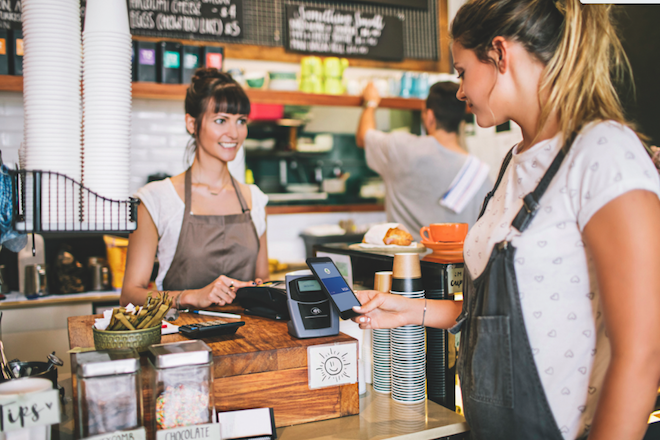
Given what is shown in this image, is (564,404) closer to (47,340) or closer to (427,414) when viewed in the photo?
(427,414)

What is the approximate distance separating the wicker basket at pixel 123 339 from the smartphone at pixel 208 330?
0.15 metres

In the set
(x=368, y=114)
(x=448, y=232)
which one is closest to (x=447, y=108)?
(x=368, y=114)

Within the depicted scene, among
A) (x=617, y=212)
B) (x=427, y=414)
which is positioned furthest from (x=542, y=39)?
(x=427, y=414)

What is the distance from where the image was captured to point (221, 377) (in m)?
1.05

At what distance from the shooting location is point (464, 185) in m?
2.63

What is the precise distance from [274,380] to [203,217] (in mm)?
1103

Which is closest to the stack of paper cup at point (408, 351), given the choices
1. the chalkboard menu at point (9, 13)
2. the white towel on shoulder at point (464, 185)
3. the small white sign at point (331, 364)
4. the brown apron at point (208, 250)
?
the small white sign at point (331, 364)

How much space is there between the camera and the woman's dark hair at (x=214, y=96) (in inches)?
82.2

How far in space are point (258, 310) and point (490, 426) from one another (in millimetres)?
708

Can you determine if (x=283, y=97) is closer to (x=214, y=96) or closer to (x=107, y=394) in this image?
(x=214, y=96)

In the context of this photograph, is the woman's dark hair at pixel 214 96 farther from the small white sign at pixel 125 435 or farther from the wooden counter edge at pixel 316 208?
the wooden counter edge at pixel 316 208

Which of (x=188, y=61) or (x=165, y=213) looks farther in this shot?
(x=188, y=61)

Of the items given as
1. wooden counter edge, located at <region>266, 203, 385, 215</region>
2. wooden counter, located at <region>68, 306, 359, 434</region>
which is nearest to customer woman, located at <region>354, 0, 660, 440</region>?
wooden counter, located at <region>68, 306, 359, 434</region>

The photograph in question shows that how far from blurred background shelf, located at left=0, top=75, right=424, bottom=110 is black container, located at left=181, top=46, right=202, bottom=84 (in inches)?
2.3
